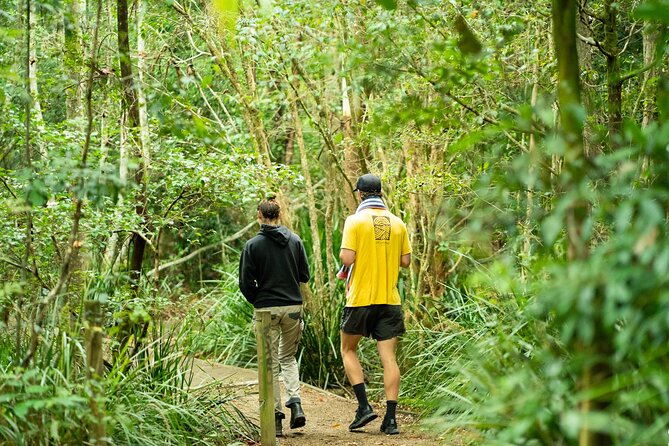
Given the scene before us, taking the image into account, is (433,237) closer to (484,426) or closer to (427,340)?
(427,340)

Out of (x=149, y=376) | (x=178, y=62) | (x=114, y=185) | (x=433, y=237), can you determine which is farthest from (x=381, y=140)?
(x=114, y=185)

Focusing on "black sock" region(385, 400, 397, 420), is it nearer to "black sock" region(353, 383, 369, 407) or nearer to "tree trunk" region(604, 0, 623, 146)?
"black sock" region(353, 383, 369, 407)

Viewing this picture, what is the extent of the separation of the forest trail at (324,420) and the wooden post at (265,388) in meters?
0.47

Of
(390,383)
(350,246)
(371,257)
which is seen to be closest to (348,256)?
(350,246)

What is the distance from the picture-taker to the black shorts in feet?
24.4

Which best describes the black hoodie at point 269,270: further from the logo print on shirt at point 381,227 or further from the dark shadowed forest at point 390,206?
the logo print on shirt at point 381,227

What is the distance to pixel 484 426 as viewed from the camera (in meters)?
3.90

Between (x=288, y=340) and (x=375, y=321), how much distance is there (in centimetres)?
83

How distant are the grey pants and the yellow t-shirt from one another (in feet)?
1.83

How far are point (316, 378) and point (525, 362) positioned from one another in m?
6.26

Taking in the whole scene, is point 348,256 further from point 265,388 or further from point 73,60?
point 73,60

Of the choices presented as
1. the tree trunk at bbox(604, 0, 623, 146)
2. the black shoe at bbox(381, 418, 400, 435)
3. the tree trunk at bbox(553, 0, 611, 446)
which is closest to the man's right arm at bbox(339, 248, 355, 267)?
the black shoe at bbox(381, 418, 400, 435)

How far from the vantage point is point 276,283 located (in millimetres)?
7648

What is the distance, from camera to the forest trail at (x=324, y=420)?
7137mm
